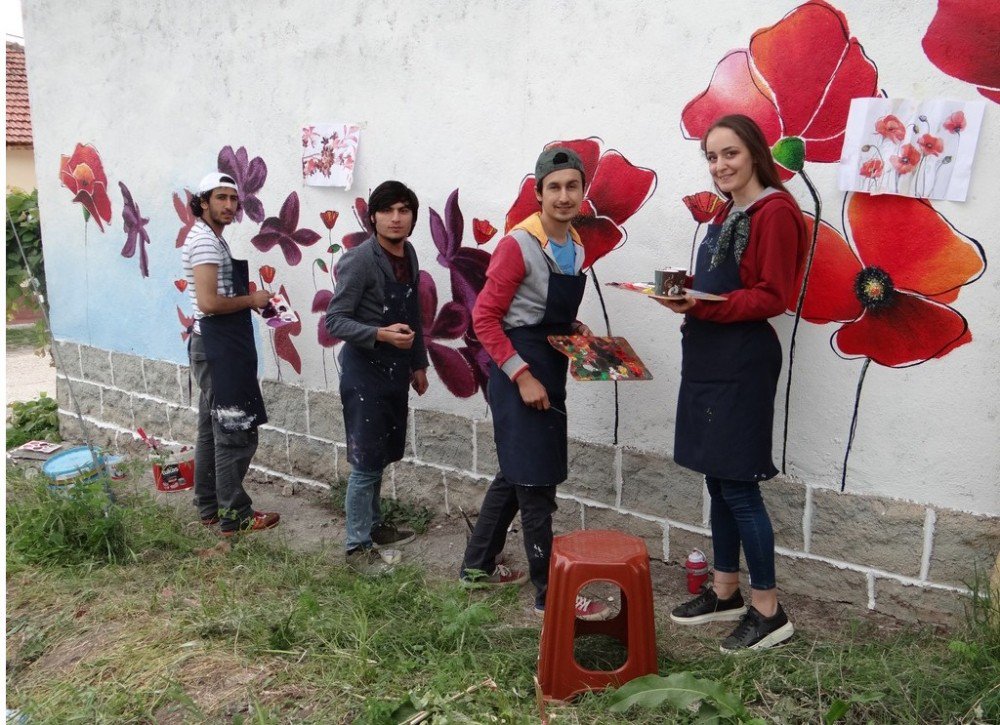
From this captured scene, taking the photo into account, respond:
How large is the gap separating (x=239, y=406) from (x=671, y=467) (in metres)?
2.28

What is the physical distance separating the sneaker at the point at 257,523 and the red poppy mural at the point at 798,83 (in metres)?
3.12

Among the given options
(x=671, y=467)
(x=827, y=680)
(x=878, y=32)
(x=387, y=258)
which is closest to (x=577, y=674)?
(x=827, y=680)

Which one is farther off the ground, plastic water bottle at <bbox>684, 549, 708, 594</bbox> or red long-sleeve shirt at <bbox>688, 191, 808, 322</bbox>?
red long-sleeve shirt at <bbox>688, 191, 808, 322</bbox>

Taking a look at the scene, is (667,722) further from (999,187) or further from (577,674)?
(999,187)

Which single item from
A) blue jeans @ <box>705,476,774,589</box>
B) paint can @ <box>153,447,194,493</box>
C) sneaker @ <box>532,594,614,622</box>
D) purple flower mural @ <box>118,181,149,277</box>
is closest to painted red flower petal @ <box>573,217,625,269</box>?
blue jeans @ <box>705,476,774,589</box>

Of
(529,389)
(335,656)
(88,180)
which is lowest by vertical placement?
(335,656)

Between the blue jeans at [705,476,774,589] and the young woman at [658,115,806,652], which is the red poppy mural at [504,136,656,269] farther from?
the blue jeans at [705,476,774,589]

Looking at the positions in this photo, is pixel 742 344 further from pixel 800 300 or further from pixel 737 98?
pixel 737 98

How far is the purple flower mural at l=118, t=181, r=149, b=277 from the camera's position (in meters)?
6.06

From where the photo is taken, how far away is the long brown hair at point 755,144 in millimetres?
3016

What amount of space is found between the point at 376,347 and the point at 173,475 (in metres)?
2.13

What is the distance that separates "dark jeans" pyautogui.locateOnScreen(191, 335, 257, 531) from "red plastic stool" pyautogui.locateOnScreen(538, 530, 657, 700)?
2.28m

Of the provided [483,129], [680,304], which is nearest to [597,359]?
[680,304]

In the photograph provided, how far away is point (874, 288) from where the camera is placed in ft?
10.9
